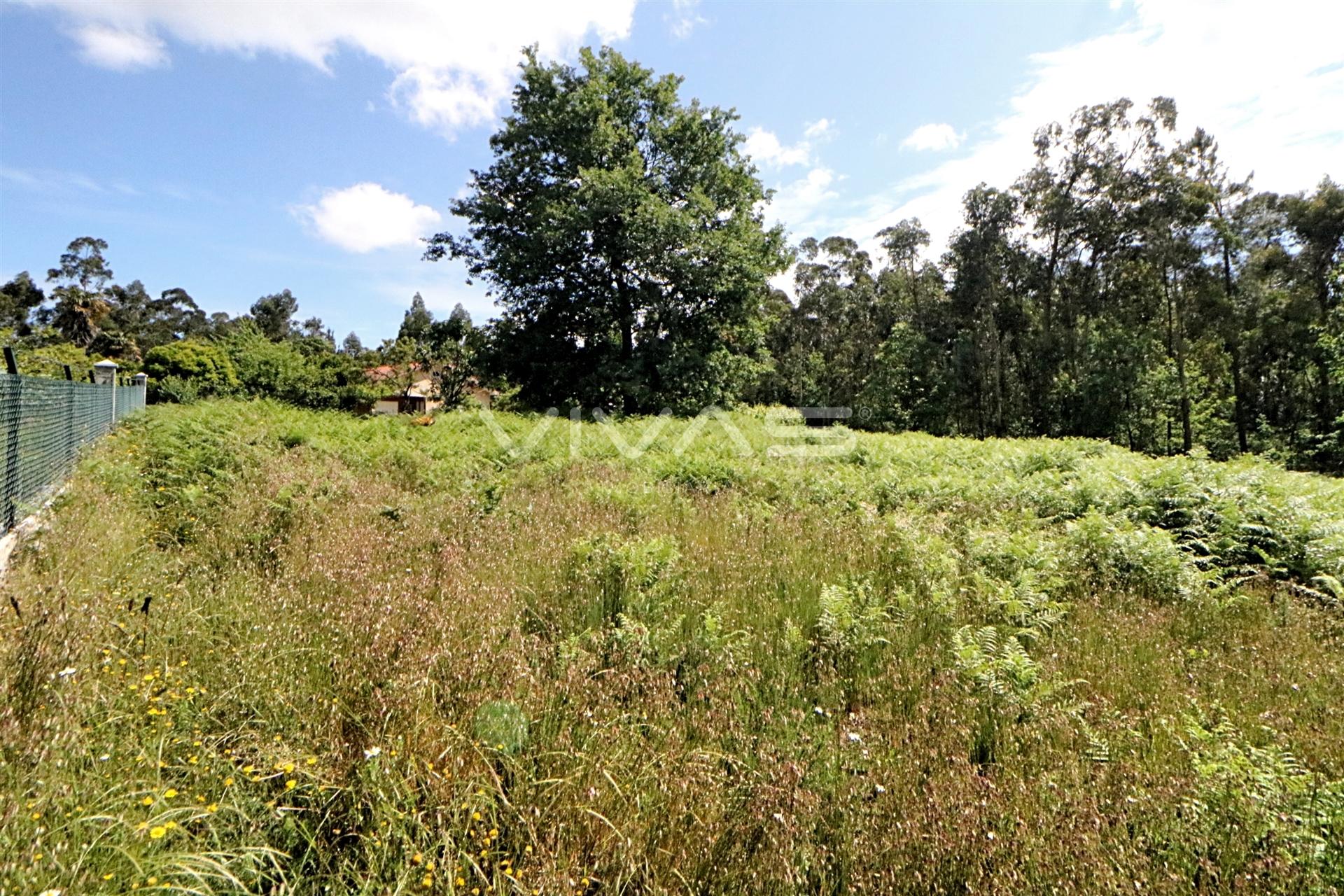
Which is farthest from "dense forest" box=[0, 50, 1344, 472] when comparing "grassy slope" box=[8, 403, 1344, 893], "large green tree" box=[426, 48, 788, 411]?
"grassy slope" box=[8, 403, 1344, 893]

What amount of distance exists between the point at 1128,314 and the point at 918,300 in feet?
38.3

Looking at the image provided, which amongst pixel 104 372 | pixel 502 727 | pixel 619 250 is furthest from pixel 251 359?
pixel 502 727

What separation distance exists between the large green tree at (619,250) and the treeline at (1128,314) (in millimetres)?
4622

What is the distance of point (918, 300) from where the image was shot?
1502 inches

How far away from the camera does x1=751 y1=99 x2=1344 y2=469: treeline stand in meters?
25.4

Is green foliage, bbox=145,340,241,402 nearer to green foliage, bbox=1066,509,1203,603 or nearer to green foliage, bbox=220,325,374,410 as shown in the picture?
green foliage, bbox=220,325,374,410

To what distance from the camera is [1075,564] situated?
525cm

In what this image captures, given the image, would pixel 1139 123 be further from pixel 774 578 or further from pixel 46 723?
pixel 46 723

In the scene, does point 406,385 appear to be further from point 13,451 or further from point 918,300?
point 918,300

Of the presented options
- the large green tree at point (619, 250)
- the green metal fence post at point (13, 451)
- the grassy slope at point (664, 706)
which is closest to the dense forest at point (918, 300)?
the large green tree at point (619, 250)

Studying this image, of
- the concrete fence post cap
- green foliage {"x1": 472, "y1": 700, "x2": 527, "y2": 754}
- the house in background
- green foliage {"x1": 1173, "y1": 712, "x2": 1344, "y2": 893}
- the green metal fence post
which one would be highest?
the house in background

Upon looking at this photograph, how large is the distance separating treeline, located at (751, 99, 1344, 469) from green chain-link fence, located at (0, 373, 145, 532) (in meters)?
21.4

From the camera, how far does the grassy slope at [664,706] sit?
1.96m

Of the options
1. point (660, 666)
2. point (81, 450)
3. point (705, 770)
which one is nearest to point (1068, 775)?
point (705, 770)
